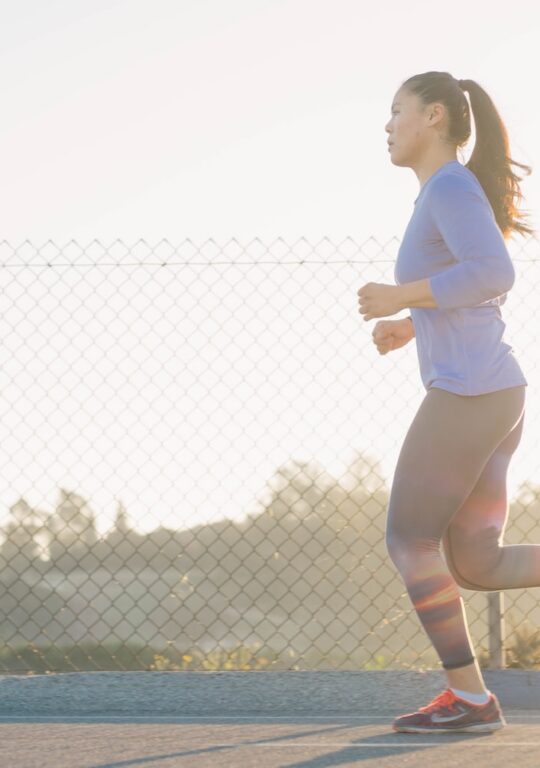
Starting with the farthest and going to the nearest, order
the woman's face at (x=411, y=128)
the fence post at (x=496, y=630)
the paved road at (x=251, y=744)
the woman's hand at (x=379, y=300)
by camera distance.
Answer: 1. the fence post at (x=496, y=630)
2. the woman's face at (x=411, y=128)
3. the woman's hand at (x=379, y=300)
4. the paved road at (x=251, y=744)

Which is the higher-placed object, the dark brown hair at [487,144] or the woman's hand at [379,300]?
the dark brown hair at [487,144]

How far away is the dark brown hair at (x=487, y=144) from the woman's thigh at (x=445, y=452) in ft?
1.77

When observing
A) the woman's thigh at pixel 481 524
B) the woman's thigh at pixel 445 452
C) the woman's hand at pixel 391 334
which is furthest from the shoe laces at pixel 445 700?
the woman's hand at pixel 391 334

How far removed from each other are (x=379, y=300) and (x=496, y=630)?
1.91m

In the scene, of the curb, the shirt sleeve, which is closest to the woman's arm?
the shirt sleeve

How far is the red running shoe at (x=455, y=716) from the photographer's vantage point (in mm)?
3373

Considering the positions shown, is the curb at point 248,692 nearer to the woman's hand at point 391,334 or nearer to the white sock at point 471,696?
the white sock at point 471,696

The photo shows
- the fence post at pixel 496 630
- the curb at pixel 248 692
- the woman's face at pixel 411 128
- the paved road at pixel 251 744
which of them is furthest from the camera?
the fence post at pixel 496 630

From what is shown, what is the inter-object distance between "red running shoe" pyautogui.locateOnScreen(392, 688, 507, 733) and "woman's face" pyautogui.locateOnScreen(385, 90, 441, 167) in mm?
1446

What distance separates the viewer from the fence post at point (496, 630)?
15.3 feet

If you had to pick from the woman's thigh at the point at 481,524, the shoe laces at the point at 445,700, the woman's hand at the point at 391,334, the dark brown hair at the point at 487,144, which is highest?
the dark brown hair at the point at 487,144

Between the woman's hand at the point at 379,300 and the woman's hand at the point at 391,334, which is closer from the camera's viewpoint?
the woman's hand at the point at 379,300

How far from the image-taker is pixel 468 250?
323cm

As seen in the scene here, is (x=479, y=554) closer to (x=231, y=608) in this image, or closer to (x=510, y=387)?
(x=510, y=387)
